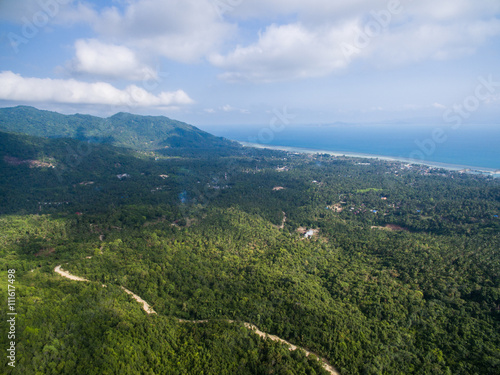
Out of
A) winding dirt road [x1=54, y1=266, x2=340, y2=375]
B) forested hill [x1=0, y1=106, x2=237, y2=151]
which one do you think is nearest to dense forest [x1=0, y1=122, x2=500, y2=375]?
winding dirt road [x1=54, y1=266, x2=340, y2=375]

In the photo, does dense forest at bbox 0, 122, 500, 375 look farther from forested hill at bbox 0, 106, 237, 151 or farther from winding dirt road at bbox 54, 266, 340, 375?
forested hill at bbox 0, 106, 237, 151

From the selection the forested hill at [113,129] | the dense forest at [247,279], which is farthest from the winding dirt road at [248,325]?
the forested hill at [113,129]

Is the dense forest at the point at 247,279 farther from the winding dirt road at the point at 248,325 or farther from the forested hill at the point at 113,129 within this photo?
the forested hill at the point at 113,129

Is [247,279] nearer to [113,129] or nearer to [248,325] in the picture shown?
[248,325]

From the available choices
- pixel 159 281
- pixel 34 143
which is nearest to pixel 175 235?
pixel 159 281

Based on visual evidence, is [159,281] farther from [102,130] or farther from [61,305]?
[102,130]

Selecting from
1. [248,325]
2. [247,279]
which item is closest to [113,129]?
[247,279]
